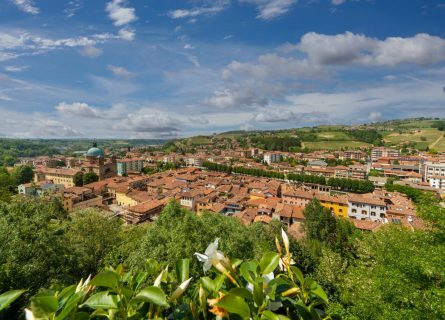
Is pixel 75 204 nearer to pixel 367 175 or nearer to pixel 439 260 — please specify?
pixel 439 260

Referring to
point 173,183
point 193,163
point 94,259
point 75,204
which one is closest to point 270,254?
point 94,259

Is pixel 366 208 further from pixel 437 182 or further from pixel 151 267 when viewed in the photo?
pixel 151 267

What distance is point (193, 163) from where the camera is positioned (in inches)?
3775

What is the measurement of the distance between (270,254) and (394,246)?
1082cm

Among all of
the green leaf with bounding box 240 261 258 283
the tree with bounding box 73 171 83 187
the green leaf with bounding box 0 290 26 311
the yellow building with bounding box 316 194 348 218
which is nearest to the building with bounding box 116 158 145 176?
the tree with bounding box 73 171 83 187

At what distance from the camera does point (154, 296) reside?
1.29 metres

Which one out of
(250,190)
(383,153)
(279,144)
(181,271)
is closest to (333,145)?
(279,144)

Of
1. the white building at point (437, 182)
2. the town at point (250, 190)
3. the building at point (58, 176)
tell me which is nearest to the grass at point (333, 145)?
the town at point (250, 190)

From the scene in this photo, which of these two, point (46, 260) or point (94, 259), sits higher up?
point (46, 260)

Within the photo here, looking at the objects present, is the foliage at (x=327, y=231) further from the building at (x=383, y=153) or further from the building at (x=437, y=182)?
the building at (x=383, y=153)

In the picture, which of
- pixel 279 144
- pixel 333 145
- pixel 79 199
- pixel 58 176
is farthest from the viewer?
pixel 333 145

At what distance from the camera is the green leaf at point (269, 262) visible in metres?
1.55

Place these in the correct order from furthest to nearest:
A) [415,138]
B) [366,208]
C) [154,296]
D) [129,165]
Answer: [415,138] < [129,165] < [366,208] < [154,296]

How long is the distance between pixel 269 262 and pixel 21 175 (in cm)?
7826
